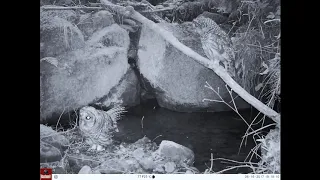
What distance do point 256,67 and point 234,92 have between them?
172mm

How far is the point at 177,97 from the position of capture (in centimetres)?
146

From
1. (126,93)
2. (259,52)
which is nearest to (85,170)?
(126,93)

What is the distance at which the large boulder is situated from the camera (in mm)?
1450

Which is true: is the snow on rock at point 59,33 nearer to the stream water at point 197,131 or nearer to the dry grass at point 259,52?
the stream water at point 197,131

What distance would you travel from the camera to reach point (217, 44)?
1.47m

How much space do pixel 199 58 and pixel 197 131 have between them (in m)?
0.37

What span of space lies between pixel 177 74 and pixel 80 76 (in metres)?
0.50

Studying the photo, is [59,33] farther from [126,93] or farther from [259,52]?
[259,52]
